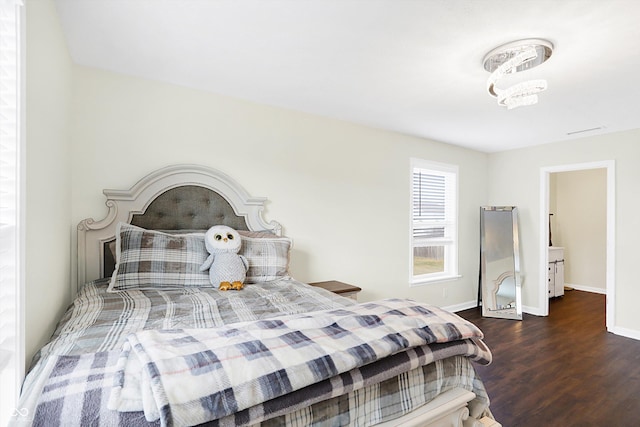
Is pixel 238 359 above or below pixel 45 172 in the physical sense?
below

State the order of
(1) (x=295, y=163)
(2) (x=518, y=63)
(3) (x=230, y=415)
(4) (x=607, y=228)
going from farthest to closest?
(4) (x=607, y=228)
(1) (x=295, y=163)
(2) (x=518, y=63)
(3) (x=230, y=415)

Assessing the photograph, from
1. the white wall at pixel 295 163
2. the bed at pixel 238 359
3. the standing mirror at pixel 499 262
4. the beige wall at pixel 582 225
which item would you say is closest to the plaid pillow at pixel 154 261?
the bed at pixel 238 359

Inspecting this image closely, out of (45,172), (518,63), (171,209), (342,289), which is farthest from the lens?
(342,289)

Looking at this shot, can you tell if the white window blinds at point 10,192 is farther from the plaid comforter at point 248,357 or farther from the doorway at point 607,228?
the doorway at point 607,228

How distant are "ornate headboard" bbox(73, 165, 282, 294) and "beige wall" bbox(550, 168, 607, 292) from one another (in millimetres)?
5819

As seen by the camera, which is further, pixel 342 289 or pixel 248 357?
pixel 342 289

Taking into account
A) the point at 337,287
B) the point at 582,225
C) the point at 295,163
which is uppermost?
the point at 295,163

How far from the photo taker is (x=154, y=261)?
2.00 m

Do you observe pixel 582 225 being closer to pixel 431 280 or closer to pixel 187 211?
pixel 431 280

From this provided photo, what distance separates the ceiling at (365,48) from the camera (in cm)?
160

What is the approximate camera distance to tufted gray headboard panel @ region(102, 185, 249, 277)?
7.75 ft

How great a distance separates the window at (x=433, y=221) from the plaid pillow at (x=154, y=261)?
109 inches

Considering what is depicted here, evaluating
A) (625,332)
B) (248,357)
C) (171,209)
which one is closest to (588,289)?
(625,332)

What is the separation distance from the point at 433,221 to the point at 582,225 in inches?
136
